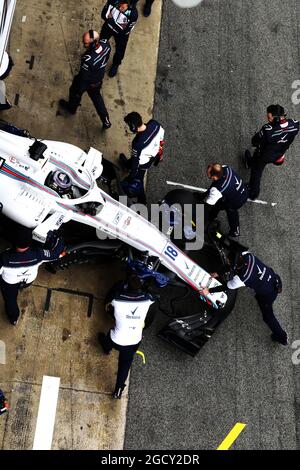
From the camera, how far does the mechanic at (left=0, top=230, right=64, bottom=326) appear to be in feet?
20.5

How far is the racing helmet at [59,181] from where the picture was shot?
6809 millimetres

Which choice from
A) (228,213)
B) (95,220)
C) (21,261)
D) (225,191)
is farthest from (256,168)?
(21,261)

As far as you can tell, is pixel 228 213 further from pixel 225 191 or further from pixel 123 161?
pixel 123 161

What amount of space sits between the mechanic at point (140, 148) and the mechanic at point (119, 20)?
68.0 inches

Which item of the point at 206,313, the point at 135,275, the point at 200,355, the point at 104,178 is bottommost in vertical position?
the point at 200,355

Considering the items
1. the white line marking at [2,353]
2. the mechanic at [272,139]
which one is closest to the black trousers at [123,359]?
the white line marking at [2,353]

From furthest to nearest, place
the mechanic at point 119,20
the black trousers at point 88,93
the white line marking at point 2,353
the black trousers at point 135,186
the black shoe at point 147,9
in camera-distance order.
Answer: the black shoe at point 147,9, the mechanic at point 119,20, the black trousers at point 88,93, the black trousers at point 135,186, the white line marking at point 2,353

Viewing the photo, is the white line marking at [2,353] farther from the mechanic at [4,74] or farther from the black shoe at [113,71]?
the black shoe at [113,71]

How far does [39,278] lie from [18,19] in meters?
4.11

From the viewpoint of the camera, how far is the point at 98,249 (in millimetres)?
7172

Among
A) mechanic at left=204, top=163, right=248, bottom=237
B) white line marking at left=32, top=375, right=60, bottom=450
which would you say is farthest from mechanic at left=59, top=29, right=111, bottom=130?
white line marking at left=32, top=375, right=60, bottom=450

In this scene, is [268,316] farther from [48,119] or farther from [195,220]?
[48,119]

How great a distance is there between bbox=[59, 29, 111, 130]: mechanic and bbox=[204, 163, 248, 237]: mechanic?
182cm
